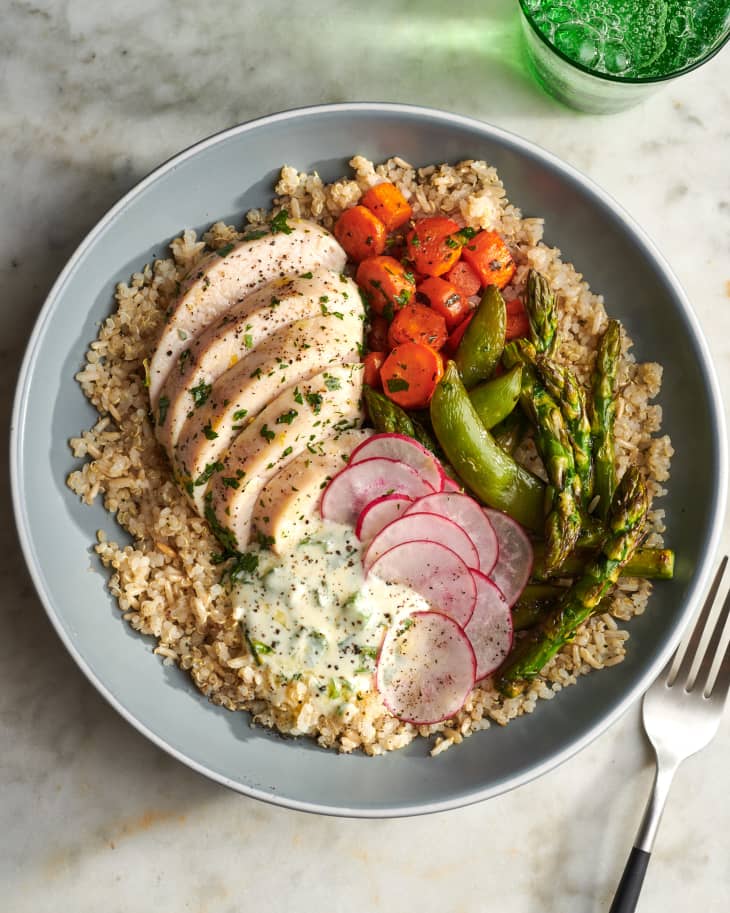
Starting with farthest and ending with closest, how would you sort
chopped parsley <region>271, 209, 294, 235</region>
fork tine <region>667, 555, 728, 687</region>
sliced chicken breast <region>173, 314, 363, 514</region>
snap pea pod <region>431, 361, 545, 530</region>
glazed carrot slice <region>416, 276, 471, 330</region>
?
fork tine <region>667, 555, 728, 687</region>, glazed carrot slice <region>416, 276, 471, 330</region>, chopped parsley <region>271, 209, 294, 235</region>, snap pea pod <region>431, 361, 545, 530</region>, sliced chicken breast <region>173, 314, 363, 514</region>

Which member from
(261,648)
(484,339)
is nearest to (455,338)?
(484,339)

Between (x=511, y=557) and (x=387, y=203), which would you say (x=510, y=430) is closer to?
(x=511, y=557)

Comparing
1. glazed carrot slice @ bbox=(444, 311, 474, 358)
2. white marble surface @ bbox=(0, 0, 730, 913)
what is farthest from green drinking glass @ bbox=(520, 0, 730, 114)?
glazed carrot slice @ bbox=(444, 311, 474, 358)

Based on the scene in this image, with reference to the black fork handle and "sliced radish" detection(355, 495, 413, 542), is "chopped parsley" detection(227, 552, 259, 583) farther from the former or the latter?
the black fork handle

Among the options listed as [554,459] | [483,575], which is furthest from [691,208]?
[483,575]

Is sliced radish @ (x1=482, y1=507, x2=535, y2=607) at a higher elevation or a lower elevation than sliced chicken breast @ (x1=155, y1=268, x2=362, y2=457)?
lower

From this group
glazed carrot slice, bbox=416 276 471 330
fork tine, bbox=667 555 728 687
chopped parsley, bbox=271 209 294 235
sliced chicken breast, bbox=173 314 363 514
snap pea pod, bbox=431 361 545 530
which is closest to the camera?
sliced chicken breast, bbox=173 314 363 514

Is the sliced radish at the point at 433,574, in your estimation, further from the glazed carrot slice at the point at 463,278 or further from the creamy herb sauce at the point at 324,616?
the glazed carrot slice at the point at 463,278
